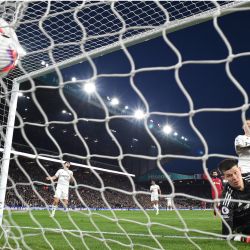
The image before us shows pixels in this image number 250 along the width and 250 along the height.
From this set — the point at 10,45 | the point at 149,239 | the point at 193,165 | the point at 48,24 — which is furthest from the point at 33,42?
the point at 193,165

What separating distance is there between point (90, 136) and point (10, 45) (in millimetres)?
25278

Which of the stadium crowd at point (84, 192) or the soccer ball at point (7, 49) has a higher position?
the soccer ball at point (7, 49)

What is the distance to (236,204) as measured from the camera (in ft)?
10.8

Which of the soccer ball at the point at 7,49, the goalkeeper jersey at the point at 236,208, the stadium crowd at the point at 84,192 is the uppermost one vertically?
the soccer ball at the point at 7,49

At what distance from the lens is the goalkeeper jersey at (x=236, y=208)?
325 cm

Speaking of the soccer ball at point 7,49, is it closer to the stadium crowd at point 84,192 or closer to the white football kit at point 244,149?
the white football kit at point 244,149

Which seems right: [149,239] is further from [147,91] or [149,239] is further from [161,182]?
[147,91]

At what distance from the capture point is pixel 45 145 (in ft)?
89.6

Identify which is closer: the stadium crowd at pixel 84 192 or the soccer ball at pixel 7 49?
the soccer ball at pixel 7 49

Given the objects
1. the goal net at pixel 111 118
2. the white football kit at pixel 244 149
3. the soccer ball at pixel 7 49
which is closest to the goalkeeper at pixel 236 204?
the goal net at pixel 111 118

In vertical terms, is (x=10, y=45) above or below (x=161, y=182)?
above

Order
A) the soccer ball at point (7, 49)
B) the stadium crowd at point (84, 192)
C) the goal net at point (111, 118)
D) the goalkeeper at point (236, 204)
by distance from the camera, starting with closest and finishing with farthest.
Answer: the goal net at point (111, 118) < the soccer ball at point (7, 49) < the goalkeeper at point (236, 204) < the stadium crowd at point (84, 192)

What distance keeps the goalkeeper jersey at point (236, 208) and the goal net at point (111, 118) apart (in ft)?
0.79

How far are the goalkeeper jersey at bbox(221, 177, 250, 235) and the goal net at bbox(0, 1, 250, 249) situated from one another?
9.5 inches
